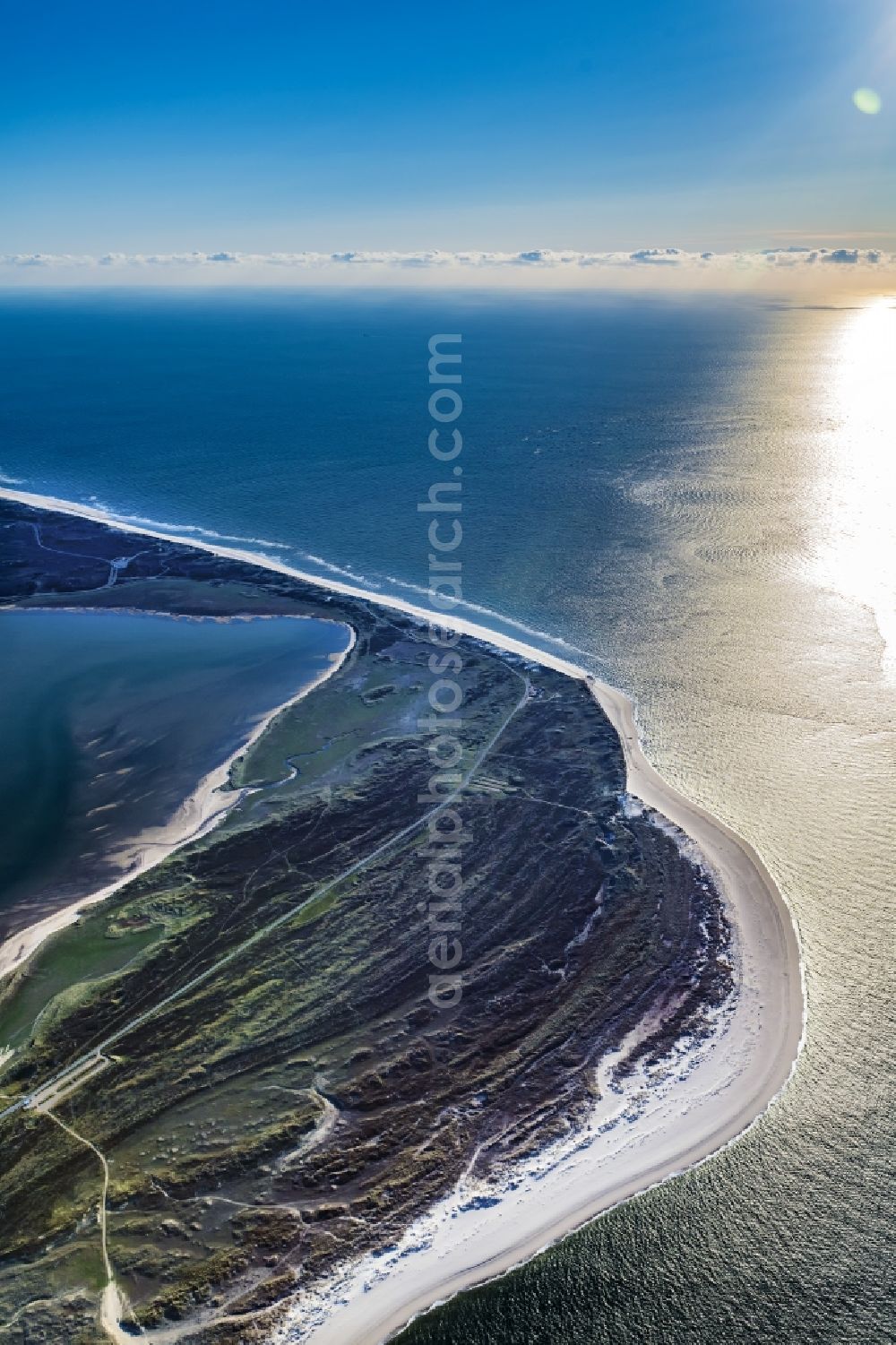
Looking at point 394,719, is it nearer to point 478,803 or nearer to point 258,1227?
point 478,803

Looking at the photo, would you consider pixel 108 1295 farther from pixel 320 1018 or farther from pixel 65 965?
pixel 65 965

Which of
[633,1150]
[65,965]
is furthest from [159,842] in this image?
[633,1150]

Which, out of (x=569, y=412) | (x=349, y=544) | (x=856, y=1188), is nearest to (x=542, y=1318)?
(x=856, y=1188)

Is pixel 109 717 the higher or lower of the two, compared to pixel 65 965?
higher

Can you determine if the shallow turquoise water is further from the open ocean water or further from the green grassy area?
the open ocean water

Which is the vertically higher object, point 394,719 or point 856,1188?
point 394,719

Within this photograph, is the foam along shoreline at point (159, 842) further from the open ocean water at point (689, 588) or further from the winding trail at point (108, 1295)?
the open ocean water at point (689, 588)
